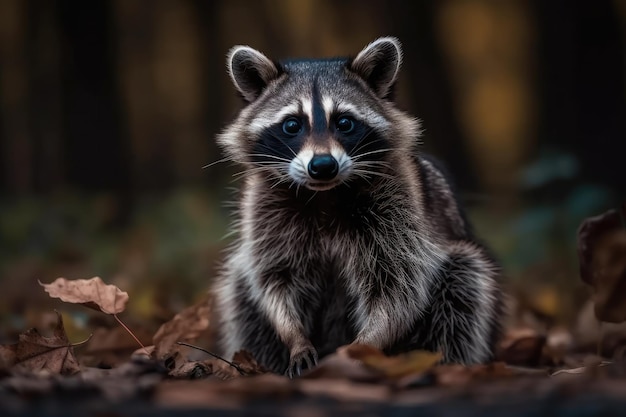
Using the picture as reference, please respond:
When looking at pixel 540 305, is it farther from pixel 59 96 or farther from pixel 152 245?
pixel 59 96

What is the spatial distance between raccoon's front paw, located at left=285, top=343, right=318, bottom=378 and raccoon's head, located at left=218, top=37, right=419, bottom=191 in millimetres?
797

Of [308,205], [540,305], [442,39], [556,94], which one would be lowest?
[540,305]

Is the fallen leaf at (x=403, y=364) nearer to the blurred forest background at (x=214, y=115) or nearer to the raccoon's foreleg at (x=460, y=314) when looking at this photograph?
the raccoon's foreleg at (x=460, y=314)

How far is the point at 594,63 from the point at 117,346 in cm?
622

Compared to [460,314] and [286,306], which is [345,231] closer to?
[286,306]

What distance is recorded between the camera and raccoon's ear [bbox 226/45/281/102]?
5.00m

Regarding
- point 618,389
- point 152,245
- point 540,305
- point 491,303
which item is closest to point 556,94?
point 540,305

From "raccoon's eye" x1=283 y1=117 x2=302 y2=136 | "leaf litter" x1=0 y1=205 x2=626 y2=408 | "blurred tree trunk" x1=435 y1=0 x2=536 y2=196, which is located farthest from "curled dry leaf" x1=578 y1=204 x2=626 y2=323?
"blurred tree trunk" x1=435 y1=0 x2=536 y2=196

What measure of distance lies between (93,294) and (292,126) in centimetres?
126

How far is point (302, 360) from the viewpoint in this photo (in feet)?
15.0

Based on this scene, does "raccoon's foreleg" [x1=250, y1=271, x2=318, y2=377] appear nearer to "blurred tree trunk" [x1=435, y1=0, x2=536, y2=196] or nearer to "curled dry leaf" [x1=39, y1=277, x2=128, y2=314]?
"curled dry leaf" [x1=39, y1=277, x2=128, y2=314]

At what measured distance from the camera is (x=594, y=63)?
9.44 m

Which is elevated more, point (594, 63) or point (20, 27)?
point (20, 27)

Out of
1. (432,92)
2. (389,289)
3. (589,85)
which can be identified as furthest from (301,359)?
(432,92)
